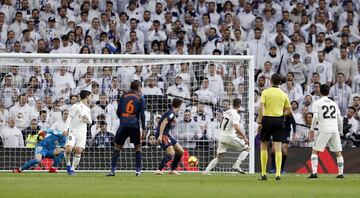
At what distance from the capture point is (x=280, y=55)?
32.7m

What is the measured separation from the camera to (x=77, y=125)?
83.3 ft

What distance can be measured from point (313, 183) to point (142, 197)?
5850 millimetres

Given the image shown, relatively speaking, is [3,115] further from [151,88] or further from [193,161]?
[193,161]

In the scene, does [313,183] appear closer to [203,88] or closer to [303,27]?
[203,88]

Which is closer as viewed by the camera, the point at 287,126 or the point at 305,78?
the point at 287,126

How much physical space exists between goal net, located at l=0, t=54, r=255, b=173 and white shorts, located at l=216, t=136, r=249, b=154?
1.42m

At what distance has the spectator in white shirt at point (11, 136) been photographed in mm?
27750

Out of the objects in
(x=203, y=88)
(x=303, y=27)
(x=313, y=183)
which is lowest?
(x=313, y=183)

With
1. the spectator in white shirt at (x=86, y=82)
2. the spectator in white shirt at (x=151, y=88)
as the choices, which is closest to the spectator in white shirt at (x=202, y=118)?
the spectator in white shirt at (x=151, y=88)

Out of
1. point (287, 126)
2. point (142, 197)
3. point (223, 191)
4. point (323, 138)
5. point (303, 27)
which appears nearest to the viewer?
point (142, 197)

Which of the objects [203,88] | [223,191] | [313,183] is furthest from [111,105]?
[223,191]

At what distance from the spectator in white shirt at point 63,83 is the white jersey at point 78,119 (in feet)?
10.8

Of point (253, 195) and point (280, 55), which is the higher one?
point (280, 55)

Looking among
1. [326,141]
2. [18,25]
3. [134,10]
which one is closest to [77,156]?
[326,141]
